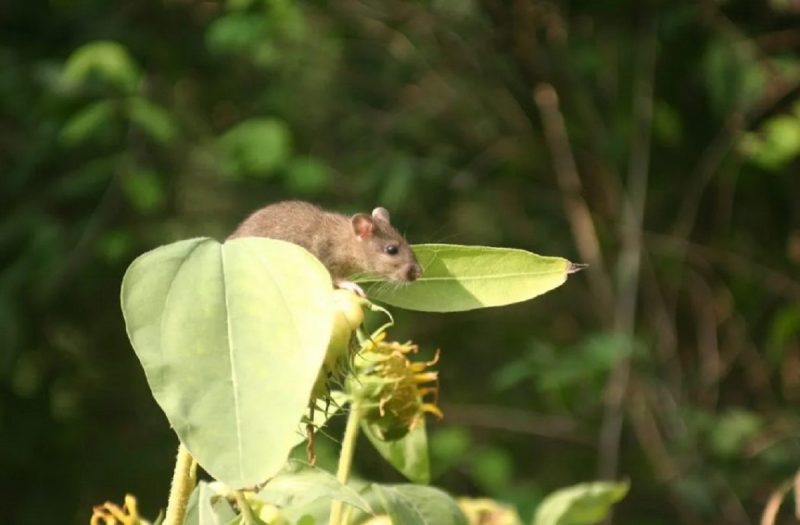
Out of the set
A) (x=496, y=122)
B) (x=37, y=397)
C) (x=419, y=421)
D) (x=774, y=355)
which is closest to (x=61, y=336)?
(x=37, y=397)

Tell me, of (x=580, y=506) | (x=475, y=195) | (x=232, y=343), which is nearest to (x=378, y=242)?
(x=580, y=506)

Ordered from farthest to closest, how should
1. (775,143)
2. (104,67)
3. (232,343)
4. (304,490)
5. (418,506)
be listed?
(775,143) < (104,67) < (418,506) < (304,490) < (232,343)

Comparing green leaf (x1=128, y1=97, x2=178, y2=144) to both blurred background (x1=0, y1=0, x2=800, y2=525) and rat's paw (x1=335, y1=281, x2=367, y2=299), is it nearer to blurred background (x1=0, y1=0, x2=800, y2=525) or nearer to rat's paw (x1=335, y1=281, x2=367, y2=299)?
blurred background (x1=0, y1=0, x2=800, y2=525)

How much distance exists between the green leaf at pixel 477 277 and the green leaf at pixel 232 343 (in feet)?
0.48

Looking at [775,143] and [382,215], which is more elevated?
[382,215]

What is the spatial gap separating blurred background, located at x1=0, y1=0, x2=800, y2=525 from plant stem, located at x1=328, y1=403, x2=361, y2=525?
212 cm

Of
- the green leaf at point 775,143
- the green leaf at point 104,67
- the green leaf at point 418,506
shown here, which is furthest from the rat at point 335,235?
the green leaf at point 775,143

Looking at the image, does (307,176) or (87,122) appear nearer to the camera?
(87,122)

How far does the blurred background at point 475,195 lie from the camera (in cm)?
314

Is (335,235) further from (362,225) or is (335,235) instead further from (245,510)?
(245,510)

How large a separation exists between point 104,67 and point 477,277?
2.33 meters

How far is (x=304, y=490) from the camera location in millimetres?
717

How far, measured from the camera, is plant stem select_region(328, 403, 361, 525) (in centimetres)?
75

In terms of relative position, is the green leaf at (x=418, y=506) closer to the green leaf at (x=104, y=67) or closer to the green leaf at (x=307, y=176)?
the green leaf at (x=104, y=67)
